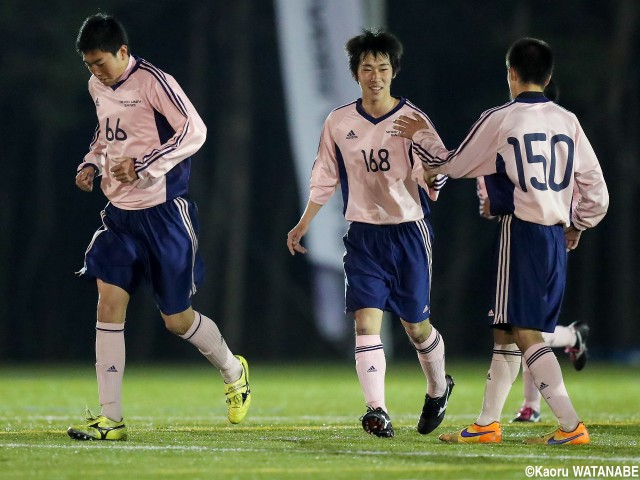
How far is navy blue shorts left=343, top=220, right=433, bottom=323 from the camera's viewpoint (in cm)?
789

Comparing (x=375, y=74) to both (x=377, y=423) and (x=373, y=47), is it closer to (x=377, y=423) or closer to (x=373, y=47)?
(x=373, y=47)

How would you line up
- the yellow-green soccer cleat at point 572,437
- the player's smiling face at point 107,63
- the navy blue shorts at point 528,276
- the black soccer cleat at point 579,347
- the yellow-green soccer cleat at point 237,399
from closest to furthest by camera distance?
the yellow-green soccer cleat at point 572,437
the navy blue shorts at point 528,276
the player's smiling face at point 107,63
the yellow-green soccer cleat at point 237,399
the black soccer cleat at point 579,347

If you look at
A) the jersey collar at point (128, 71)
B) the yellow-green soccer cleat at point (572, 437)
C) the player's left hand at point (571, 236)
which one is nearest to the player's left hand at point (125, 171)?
the jersey collar at point (128, 71)

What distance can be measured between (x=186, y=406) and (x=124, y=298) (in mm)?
3780

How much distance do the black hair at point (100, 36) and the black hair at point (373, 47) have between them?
54.0 inches

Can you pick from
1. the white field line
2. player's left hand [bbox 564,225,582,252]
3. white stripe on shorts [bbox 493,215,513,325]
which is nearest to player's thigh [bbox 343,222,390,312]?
white stripe on shorts [bbox 493,215,513,325]

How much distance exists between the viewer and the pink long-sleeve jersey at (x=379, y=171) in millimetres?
7965

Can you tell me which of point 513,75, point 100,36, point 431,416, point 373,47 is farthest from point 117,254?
point 513,75

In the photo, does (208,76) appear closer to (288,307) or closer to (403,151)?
(288,307)

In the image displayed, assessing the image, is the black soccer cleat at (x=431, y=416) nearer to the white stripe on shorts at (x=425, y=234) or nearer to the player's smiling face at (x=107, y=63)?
the white stripe on shorts at (x=425, y=234)

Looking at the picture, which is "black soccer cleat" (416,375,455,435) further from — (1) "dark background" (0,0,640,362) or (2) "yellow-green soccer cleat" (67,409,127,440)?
(1) "dark background" (0,0,640,362)

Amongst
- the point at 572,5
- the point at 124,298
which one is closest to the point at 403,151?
the point at 124,298

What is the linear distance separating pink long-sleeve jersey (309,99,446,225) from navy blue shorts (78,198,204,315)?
992 millimetres

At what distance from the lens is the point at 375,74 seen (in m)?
7.96
